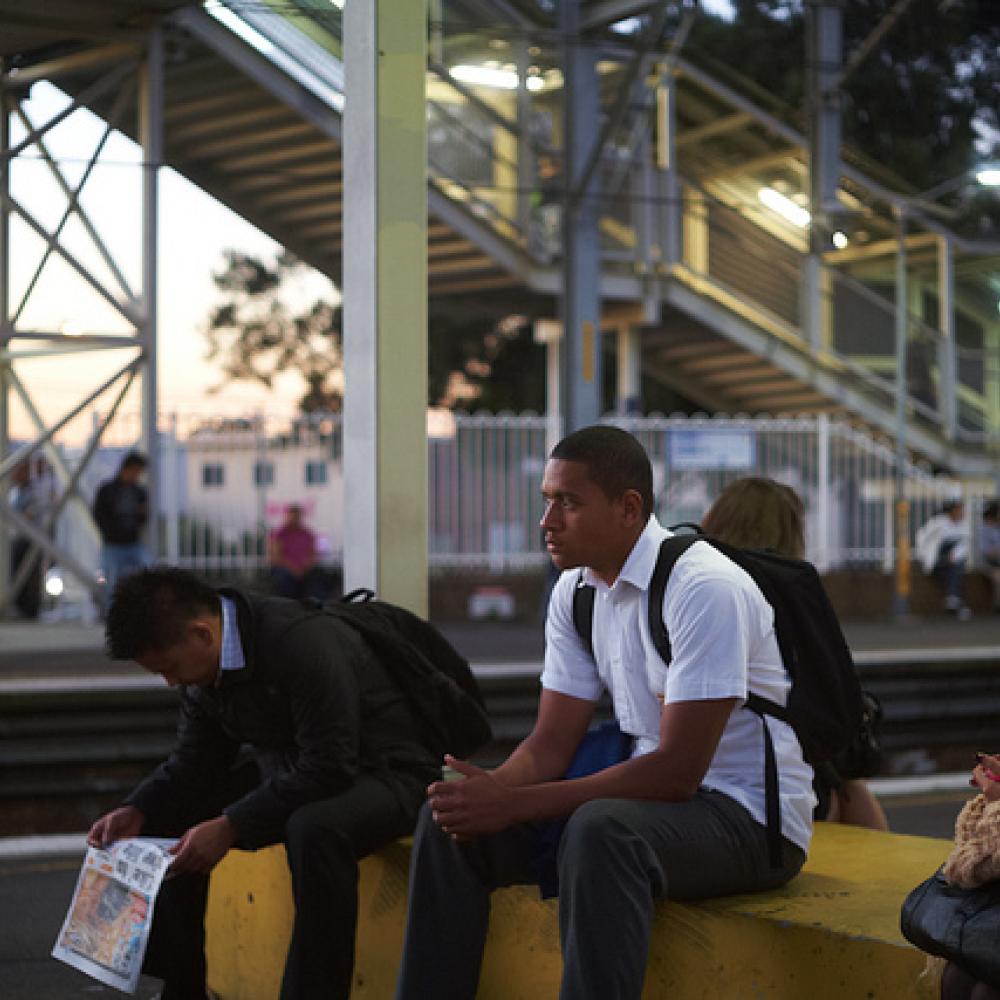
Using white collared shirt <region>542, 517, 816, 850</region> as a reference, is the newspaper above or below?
below

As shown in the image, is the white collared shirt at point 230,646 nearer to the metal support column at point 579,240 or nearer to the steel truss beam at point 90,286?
the steel truss beam at point 90,286

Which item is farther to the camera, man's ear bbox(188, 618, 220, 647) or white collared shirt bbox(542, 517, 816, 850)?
man's ear bbox(188, 618, 220, 647)

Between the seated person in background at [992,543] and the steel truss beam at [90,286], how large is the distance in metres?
11.4

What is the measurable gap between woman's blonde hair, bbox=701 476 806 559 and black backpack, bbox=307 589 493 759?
0.89m

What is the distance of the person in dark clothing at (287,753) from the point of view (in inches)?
176

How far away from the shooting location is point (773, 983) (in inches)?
151

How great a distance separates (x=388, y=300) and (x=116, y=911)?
93.4 inches

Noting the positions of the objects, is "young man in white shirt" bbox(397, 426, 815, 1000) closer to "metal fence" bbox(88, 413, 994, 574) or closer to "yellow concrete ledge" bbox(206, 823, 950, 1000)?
"yellow concrete ledge" bbox(206, 823, 950, 1000)

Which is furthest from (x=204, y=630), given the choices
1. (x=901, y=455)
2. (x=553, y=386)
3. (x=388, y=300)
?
(x=553, y=386)

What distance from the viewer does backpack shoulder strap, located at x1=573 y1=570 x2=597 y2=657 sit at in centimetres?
425

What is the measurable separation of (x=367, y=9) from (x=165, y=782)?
106 inches

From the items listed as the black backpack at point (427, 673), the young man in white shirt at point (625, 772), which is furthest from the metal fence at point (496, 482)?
the young man in white shirt at point (625, 772)

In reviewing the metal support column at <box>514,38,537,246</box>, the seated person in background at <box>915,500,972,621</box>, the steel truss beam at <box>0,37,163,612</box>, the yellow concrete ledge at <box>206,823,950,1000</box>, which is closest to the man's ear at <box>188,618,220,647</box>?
the yellow concrete ledge at <box>206,823,950,1000</box>

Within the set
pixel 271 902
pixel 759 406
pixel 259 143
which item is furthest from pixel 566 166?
pixel 271 902
